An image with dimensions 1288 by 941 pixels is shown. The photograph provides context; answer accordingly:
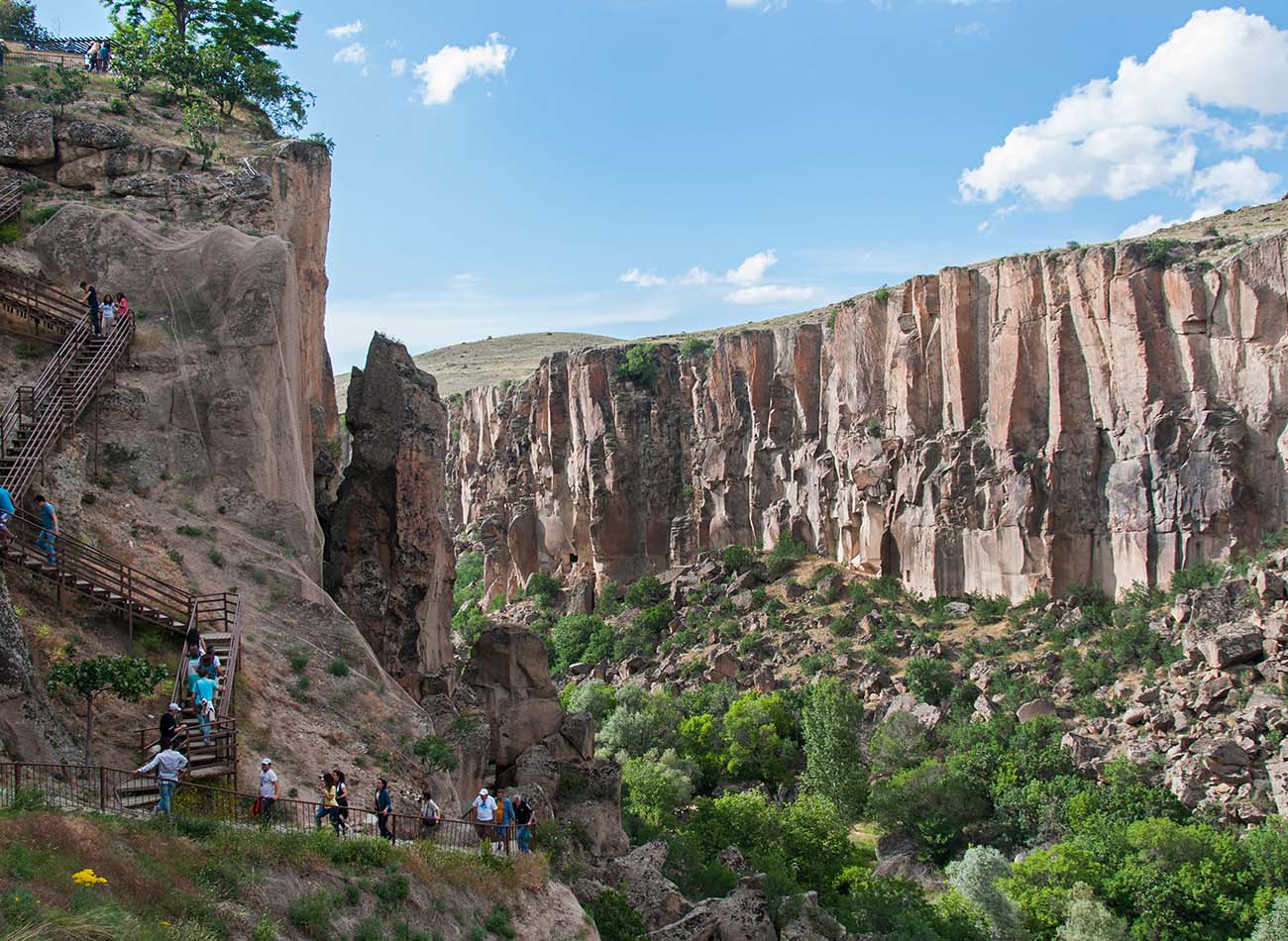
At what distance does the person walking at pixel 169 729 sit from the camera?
16.6 m

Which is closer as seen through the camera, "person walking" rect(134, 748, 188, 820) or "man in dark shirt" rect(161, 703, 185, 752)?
"person walking" rect(134, 748, 188, 820)

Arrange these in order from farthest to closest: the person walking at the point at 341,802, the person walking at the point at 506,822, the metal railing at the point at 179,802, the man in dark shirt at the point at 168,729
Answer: the person walking at the point at 506,822 → the person walking at the point at 341,802 → the man in dark shirt at the point at 168,729 → the metal railing at the point at 179,802

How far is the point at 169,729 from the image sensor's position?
16.7 m

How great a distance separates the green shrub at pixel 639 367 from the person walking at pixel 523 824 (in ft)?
222

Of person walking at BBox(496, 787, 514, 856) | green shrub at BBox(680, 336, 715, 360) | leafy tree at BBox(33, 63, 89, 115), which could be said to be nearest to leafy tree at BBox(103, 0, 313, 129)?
leafy tree at BBox(33, 63, 89, 115)

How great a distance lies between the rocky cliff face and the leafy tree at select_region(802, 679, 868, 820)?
13129mm

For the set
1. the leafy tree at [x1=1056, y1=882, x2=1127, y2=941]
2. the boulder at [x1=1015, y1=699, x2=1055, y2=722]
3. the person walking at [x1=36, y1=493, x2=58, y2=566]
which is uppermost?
the person walking at [x1=36, y1=493, x2=58, y2=566]

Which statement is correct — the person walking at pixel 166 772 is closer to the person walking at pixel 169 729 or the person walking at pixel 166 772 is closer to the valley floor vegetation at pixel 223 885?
the valley floor vegetation at pixel 223 885

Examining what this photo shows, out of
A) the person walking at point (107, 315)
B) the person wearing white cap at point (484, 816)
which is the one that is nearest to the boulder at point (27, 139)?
the person walking at point (107, 315)

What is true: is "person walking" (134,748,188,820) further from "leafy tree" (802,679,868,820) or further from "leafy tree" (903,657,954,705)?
"leafy tree" (903,657,954,705)

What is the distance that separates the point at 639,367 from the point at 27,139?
190ft

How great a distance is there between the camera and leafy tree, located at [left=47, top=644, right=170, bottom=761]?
16828 millimetres

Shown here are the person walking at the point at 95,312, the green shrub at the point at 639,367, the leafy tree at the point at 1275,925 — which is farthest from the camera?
the green shrub at the point at 639,367

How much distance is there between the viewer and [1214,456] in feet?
168
